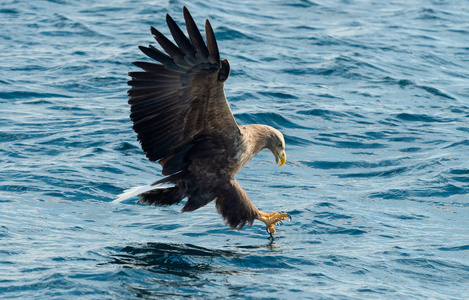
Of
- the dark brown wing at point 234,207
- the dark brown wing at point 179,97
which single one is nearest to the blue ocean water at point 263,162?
the dark brown wing at point 234,207

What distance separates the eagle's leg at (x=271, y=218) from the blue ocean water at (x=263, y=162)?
122 millimetres

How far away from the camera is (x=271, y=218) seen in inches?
284

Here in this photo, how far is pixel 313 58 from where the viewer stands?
14.2 metres

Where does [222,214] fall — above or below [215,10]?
below

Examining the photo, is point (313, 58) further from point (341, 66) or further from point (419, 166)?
point (419, 166)

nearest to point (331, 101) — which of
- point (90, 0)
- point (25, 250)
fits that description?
point (25, 250)

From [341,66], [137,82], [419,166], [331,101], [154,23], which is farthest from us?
[154,23]

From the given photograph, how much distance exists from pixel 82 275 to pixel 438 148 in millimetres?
6012

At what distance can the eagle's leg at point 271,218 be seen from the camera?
283 inches

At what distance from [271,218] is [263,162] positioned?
259 centimetres

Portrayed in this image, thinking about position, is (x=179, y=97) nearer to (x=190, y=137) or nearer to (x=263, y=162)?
(x=190, y=137)

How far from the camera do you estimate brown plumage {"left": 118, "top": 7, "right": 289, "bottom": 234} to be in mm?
6570

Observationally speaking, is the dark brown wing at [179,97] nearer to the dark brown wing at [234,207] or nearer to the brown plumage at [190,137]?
the brown plumage at [190,137]

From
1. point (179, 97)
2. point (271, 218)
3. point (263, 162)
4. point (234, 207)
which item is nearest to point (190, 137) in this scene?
point (179, 97)
